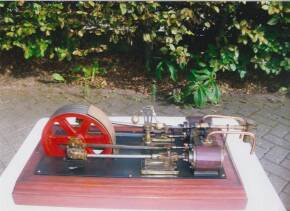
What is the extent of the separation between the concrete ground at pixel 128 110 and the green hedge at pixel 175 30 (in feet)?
0.81

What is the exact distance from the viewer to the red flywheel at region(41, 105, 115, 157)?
1.35 m

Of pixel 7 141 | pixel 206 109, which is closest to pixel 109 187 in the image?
pixel 7 141

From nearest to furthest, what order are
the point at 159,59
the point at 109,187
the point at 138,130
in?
the point at 109,187, the point at 138,130, the point at 159,59

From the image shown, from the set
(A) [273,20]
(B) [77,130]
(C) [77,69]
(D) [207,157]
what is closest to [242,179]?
(D) [207,157]

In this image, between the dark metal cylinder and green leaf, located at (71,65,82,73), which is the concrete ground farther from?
the dark metal cylinder

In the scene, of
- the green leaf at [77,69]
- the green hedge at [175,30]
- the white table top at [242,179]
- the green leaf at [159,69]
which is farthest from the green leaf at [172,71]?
the white table top at [242,179]

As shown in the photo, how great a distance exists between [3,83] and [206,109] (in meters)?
2.16

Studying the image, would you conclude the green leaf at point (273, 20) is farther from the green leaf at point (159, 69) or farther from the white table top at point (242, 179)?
the white table top at point (242, 179)

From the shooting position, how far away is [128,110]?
11.6 ft

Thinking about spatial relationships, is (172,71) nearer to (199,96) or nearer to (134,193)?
(199,96)

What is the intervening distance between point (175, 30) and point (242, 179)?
2335 millimetres

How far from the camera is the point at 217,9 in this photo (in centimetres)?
343

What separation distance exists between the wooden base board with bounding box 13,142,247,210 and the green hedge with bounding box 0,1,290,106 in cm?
226

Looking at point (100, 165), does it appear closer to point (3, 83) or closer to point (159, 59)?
point (159, 59)
